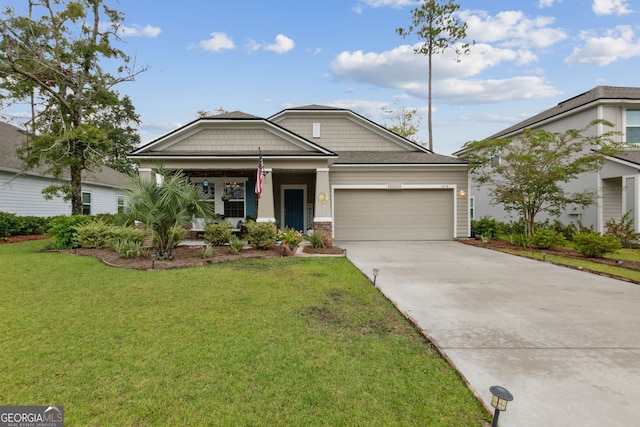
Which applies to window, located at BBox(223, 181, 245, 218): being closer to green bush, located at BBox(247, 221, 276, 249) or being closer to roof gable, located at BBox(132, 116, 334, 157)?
roof gable, located at BBox(132, 116, 334, 157)

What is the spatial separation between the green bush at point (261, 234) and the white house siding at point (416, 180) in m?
4.38

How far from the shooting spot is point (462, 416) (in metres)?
2.40

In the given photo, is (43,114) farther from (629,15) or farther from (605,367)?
(629,15)

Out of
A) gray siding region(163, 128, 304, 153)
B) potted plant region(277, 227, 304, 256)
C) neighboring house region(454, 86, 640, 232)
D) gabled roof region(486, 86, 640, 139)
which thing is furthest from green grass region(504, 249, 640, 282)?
gray siding region(163, 128, 304, 153)

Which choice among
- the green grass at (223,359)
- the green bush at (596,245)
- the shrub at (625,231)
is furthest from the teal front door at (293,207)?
the shrub at (625,231)

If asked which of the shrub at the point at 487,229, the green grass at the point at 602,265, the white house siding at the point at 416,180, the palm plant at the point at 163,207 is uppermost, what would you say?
the white house siding at the point at 416,180

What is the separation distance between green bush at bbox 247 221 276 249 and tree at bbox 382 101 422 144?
23374 millimetres

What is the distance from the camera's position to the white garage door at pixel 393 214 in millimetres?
13836

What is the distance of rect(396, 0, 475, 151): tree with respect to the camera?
1984 centimetres

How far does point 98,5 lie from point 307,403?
729 inches

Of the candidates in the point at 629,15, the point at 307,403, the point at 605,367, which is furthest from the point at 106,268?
the point at 629,15

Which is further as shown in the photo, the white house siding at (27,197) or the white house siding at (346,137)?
the white house siding at (346,137)

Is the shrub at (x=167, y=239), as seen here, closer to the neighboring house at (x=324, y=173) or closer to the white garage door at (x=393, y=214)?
the neighboring house at (x=324, y=173)

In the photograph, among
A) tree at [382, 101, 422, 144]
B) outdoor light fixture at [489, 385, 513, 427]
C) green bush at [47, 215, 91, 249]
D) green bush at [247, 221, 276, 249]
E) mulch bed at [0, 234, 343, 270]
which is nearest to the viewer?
outdoor light fixture at [489, 385, 513, 427]
